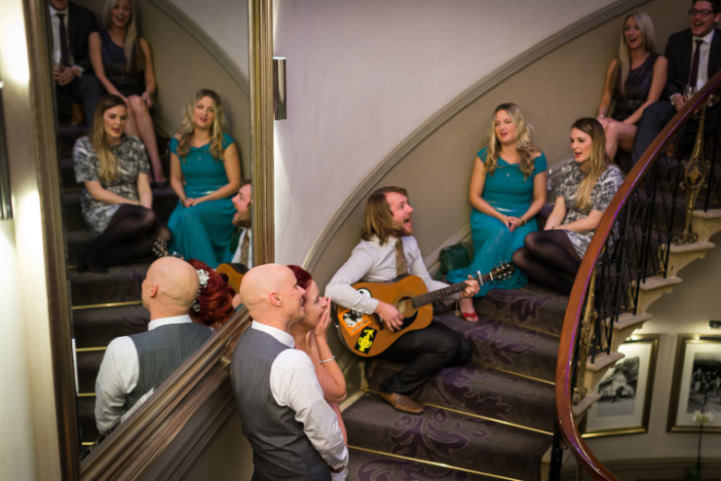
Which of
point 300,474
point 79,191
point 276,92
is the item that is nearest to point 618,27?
point 276,92

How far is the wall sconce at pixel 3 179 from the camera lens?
1.42 m

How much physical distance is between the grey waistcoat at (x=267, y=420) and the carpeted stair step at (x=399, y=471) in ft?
4.95

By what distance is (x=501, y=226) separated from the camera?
504cm

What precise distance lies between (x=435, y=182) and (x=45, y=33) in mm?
4075

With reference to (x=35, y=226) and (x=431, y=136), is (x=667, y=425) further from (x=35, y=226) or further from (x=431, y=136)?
(x=35, y=226)

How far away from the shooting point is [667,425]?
6.26 metres

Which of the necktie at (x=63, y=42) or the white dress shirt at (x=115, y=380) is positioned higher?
the necktie at (x=63, y=42)

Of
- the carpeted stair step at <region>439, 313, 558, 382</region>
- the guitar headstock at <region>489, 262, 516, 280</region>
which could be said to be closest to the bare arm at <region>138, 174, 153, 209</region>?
the guitar headstock at <region>489, 262, 516, 280</region>

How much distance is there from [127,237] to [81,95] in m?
0.42

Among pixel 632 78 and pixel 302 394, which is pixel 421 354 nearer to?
pixel 302 394

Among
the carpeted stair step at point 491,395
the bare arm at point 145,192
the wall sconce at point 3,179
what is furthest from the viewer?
the carpeted stair step at point 491,395

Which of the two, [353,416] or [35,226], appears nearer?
[35,226]

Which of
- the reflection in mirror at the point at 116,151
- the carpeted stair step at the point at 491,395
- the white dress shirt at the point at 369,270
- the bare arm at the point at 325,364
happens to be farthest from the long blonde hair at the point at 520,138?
the reflection in mirror at the point at 116,151

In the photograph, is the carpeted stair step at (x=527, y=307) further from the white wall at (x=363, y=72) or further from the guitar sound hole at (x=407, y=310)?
the white wall at (x=363, y=72)
